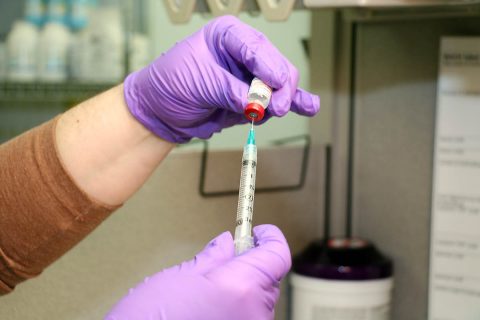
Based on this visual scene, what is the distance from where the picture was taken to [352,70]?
1381 millimetres

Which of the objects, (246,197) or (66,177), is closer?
(246,197)

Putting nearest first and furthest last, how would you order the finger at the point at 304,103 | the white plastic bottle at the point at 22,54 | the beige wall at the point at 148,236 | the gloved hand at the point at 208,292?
1. the gloved hand at the point at 208,292
2. the finger at the point at 304,103
3. the beige wall at the point at 148,236
4. the white plastic bottle at the point at 22,54

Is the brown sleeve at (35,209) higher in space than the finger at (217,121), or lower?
lower

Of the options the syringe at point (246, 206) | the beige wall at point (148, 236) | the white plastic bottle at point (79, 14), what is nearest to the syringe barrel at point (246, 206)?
the syringe at point (246, 206)

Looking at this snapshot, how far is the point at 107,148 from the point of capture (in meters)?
1.01

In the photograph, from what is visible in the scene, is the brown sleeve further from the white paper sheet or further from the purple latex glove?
the white paper sheet

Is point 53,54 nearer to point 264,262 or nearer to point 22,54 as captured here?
point 22,54

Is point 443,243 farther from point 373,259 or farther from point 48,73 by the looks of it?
point 48,73

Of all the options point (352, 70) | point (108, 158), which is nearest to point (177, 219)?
point (108, 158)

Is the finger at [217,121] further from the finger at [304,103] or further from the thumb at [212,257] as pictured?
the thumb at [212,257]

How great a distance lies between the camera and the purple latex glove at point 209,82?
875 millimetres

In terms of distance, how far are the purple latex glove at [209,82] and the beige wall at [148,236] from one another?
196 millimetres

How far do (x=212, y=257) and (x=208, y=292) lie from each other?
64 mm

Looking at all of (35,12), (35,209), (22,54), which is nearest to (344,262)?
(35,209)
